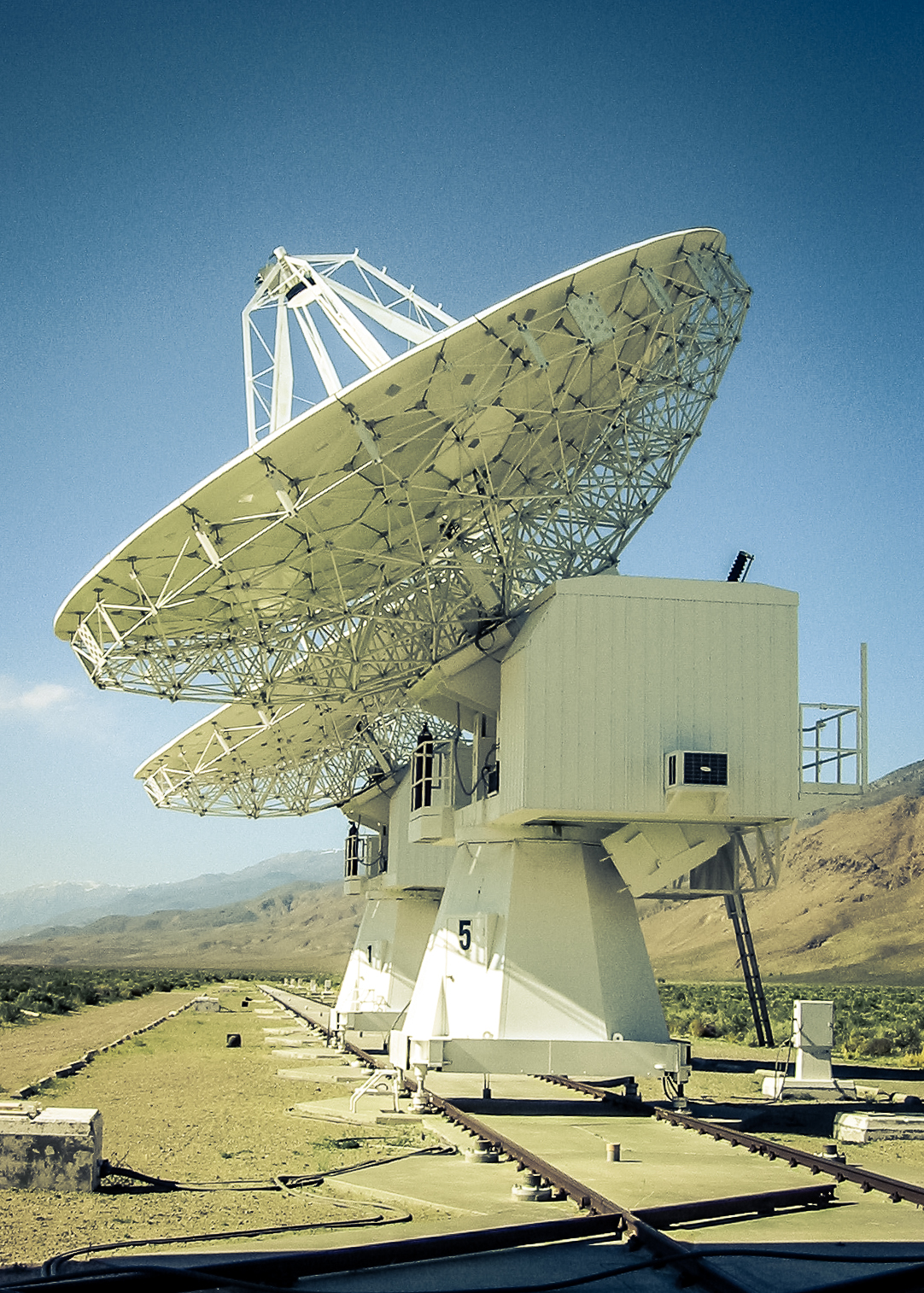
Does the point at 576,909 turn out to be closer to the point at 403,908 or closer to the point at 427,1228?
the point at 427,1228

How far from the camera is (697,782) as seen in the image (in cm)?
2006

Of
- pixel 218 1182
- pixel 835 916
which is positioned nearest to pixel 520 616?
pixel 218 1182

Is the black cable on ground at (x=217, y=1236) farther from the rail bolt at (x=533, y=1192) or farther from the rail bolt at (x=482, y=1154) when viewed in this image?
the rail bolt at (x=482, y=1154)

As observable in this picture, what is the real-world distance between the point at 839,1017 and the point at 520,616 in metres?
31.3

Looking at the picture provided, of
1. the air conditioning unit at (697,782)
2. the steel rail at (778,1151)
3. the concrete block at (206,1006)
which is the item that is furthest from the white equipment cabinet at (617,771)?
the concrete block at (206,1006)

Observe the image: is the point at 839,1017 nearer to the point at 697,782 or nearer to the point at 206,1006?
the point at 206,1006

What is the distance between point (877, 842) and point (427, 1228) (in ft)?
400

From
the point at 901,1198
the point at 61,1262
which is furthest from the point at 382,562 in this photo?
the point at 61,1262

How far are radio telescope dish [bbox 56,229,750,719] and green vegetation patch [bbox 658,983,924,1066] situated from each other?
1605 centimetres

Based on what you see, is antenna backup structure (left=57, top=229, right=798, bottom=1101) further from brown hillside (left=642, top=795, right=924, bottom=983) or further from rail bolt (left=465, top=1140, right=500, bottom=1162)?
Answer: brown hillside (left=642, top=795, right=924, bottom=983)

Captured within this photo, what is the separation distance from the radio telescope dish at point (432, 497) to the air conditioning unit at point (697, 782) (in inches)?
173

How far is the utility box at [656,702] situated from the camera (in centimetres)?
2048

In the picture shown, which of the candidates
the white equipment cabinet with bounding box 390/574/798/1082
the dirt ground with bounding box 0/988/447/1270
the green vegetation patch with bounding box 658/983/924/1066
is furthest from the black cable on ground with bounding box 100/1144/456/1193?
the green vegetation patch with bounding box 658/983/924/1066

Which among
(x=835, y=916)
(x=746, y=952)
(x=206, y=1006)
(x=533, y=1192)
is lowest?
(x=206, y=1006)
